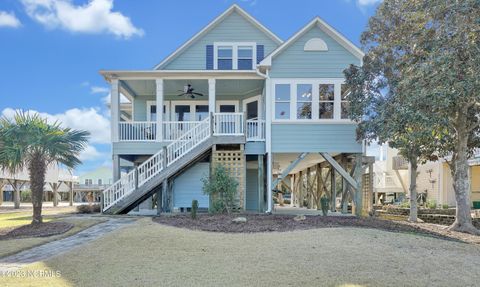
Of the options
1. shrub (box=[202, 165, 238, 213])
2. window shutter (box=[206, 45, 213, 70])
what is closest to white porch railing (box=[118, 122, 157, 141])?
shrub (box=[202, 165, 238, 213])

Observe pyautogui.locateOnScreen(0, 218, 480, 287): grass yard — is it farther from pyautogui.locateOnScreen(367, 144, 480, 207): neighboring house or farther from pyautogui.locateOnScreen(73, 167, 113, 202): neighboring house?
pyautogui.locateOnScreen(73, 167, 113, 202): neighboring house

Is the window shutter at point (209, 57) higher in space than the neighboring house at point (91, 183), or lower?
higher

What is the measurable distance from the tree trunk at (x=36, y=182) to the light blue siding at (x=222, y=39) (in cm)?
868

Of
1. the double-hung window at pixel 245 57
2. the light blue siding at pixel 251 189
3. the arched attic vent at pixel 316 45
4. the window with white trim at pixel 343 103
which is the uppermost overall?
the double-hung window at pixel 245 57

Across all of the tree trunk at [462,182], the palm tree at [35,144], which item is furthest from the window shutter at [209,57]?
the tree trunk at [462,182]

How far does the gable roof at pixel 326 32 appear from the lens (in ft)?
47.5

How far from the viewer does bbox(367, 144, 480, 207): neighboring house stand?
23.6 meters

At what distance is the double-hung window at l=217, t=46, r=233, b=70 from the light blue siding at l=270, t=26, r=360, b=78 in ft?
13.7

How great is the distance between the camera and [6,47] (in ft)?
63.2

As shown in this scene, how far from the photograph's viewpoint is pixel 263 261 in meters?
6.81

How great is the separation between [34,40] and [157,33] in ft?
23.7

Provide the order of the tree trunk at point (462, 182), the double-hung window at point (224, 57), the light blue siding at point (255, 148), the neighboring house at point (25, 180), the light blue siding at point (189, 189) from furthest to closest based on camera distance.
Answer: the neighboring house at point (25, 180) < the double-hung window at point (224, 57) < the light blue siding at point (189, 189) < the light blue siding at point (255, 148) < the tree trunk at point (462, 182)

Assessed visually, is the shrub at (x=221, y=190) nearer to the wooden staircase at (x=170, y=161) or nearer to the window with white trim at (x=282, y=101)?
the wooden staircase at (x=170, y=161)

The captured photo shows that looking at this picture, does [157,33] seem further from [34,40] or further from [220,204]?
[220,204]
